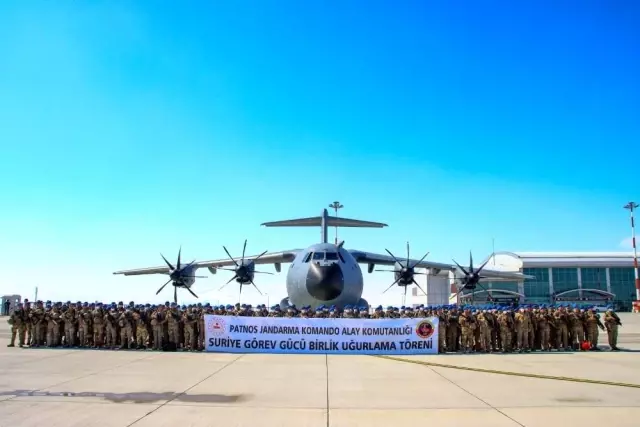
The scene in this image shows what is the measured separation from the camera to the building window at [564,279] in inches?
2387

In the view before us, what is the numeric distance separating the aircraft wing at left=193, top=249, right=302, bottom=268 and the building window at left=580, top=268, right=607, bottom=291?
4892cm

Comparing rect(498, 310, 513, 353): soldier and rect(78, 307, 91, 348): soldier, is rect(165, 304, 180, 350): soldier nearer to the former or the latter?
rect(78, 307, 91, 348): soldier

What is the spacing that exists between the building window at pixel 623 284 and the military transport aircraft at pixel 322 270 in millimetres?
37182

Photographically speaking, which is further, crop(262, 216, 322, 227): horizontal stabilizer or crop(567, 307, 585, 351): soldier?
crop(262, 216, 322, 227): horizontal stabilizer

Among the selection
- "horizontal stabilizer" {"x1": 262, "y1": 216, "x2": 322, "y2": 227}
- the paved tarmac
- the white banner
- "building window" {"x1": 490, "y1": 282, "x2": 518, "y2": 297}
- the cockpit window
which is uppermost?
"horizontal stabilizer" {"x1": 262, "y1": 216, "x2": 322, "y2": 227}

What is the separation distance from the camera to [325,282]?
1747 centimetres

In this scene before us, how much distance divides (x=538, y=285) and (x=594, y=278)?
6786mm

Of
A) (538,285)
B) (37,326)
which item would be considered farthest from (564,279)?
(37,326)

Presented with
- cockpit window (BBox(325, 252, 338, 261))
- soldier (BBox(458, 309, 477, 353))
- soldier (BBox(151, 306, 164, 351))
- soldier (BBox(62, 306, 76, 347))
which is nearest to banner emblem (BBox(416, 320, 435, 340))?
soldier (BBox(458, 309, 477, 353))

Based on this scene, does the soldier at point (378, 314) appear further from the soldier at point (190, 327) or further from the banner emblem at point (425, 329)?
the soldier at point (190, 327)

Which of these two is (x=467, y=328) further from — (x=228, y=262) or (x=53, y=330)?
(x=228, y=262)

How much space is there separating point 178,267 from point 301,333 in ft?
40.6

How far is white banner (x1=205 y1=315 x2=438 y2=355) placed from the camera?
45.9 ft

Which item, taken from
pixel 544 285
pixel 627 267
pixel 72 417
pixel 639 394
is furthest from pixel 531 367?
pixel 627 267
